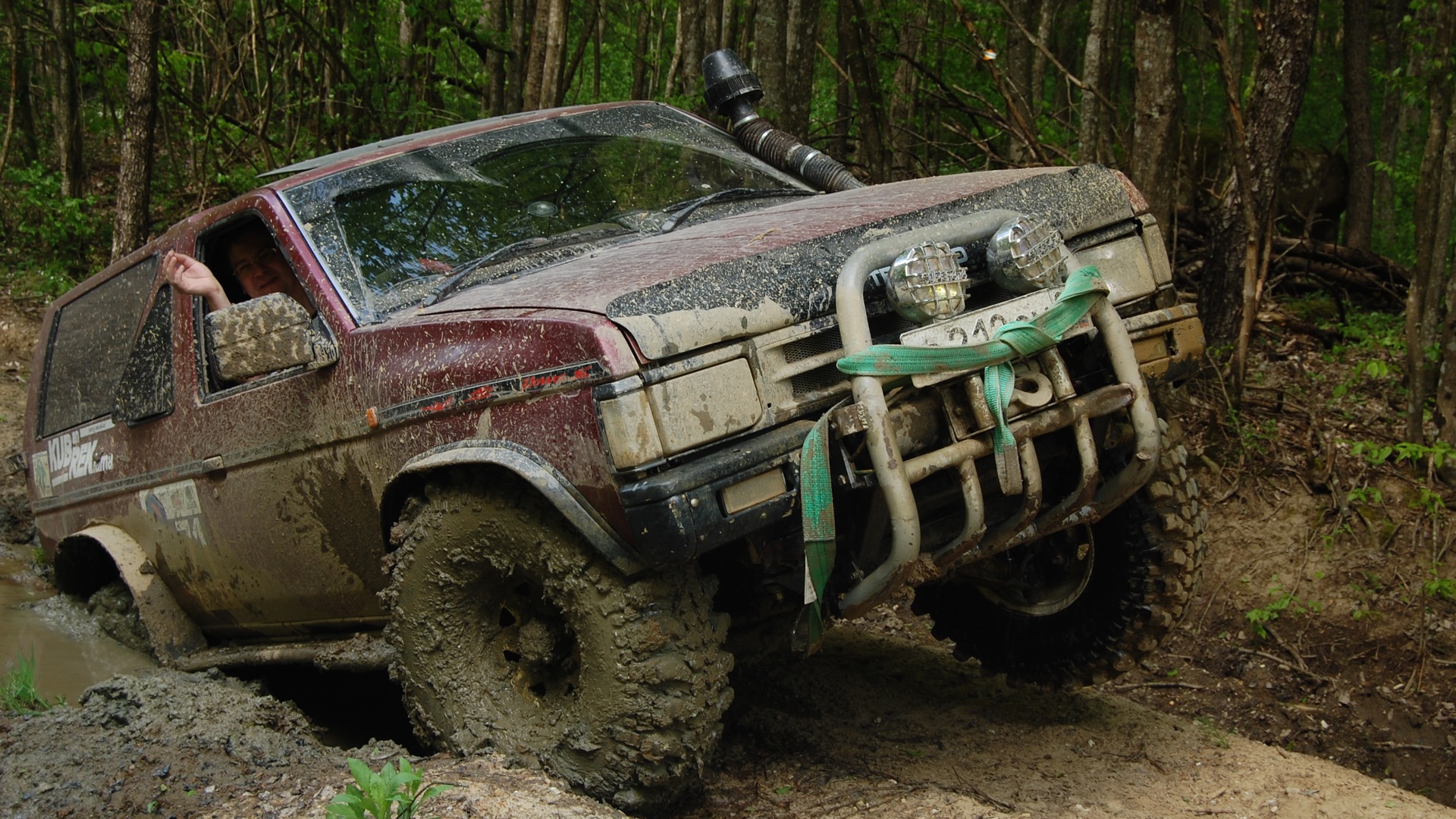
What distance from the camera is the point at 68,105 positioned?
1199cm

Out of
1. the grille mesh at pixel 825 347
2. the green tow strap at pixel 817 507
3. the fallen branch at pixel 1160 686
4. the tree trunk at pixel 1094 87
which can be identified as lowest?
the fallen branch at pixel 1160 686

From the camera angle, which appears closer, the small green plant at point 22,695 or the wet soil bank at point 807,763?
the wet soil bank at point 807,763

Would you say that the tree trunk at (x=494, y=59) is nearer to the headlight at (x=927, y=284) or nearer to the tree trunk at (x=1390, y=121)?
the tree trunk at (x=1390, y=121)

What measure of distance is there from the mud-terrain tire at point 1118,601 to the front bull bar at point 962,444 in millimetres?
356

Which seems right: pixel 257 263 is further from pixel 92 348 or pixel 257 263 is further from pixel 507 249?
pixel 92 348

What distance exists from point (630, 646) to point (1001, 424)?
101 cm

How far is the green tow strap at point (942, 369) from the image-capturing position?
2658 mm

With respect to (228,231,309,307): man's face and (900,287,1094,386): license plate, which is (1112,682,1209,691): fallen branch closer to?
(900,287,1094,386): license plate

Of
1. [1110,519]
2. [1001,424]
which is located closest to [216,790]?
[1001,424]

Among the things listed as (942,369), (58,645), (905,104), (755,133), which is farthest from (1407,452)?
(905,104)

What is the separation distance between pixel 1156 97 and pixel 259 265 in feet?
14.3

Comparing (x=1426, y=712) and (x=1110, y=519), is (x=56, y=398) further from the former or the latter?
(x=1426, y=712)

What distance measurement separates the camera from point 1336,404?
6.70m

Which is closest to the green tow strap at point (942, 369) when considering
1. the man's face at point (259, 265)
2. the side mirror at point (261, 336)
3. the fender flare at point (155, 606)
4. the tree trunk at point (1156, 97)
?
the side mirror at point (261, 336)
